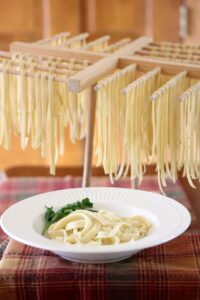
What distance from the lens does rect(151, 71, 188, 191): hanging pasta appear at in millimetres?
1269

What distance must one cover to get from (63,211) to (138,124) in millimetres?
235

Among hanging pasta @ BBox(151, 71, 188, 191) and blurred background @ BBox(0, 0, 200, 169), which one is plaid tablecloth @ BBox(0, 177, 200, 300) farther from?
blurred background @ BBox(0, 0, 200, 169)

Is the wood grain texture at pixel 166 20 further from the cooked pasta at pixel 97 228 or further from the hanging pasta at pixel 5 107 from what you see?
the cooked pasta at pixel 97 228

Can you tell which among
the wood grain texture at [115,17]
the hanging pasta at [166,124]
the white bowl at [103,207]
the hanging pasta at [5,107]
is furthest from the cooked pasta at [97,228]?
the wood grain texture at [115,17]

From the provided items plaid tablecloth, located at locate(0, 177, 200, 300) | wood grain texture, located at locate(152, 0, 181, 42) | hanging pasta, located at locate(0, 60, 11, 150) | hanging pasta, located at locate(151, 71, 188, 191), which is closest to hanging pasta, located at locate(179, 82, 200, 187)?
hanging pasta, located at locate(151, 71, 188, 191)

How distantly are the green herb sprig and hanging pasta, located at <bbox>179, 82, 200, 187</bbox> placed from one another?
0.66ft

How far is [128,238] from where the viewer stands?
1116mm

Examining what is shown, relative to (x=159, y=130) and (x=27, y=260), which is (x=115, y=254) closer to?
(x=27, y=260)

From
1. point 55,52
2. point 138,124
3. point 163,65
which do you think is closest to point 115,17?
point 55,52

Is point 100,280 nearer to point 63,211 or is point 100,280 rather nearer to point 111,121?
point 63,211

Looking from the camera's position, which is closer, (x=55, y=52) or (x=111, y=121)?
(x=111, y=121)

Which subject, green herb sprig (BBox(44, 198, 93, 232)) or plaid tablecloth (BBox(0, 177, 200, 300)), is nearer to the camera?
plaid tablecloth (BBox(0, 177, 200, 300))

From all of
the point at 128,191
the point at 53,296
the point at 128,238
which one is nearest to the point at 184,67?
the point at 128,191

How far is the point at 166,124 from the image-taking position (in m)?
1.29
